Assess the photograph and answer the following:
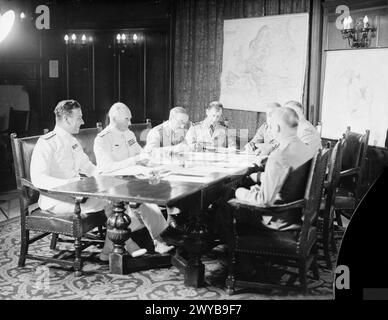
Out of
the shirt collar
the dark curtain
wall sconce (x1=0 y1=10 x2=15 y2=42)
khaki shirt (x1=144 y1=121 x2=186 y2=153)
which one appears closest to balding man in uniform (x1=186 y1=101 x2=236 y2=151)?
khaki shirt (x1=144 y1=121 x2=186 y2=153)

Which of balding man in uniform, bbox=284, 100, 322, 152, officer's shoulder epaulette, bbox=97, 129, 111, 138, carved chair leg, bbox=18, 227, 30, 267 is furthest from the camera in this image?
balding man in uniform, bbox=284, 100, 322, 152

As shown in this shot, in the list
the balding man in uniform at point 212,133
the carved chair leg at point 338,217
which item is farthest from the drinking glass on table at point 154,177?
the carved chair leg at point 338,217

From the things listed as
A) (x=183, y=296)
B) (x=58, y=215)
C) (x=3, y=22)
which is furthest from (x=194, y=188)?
(x=3, y=22)

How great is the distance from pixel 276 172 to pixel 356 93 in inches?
118

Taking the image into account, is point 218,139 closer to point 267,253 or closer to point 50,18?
point 267,253

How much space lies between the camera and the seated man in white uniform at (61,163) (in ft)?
11.1

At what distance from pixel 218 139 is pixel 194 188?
7.96 ft

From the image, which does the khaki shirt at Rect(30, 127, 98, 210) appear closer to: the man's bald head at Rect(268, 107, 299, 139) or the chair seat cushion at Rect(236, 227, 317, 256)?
the chair seat cushion at Rect(236, 227, 317, 256)

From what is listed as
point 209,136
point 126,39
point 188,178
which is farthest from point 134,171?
point 126,39

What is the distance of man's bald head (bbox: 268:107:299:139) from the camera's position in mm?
3021

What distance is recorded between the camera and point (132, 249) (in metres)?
3.52

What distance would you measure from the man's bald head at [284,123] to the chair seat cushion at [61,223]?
1.41 m

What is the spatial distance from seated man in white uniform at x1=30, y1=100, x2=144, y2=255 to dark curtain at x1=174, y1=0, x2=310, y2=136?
3.72 m

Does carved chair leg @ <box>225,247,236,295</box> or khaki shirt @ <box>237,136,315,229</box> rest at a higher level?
khaki shirt @ <box>237,136,315,229</box>
